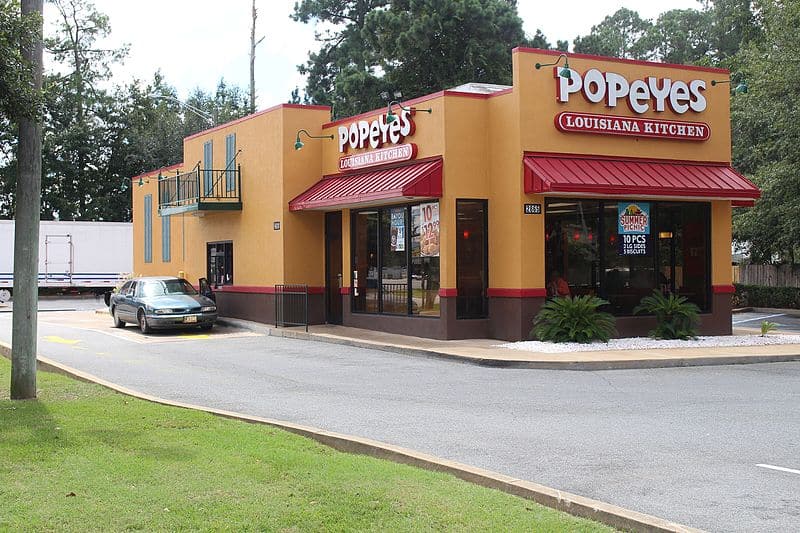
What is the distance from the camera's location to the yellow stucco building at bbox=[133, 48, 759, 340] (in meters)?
18.7

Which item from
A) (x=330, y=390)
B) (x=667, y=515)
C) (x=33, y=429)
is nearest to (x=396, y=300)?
(x=330, y=390)

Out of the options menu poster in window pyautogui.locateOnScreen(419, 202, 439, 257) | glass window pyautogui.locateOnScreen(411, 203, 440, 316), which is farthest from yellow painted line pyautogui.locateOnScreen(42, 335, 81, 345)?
menu poster in window pyautogui.locateOnScreen(419, 202, 439, 257)

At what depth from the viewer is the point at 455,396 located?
41.0 ft

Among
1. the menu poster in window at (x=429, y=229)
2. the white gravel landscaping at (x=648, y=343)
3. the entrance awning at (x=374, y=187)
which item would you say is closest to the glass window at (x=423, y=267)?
the menu poster in window at (x=429, y=229)

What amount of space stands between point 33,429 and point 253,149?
687 inches

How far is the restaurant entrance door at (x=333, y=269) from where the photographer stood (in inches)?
938

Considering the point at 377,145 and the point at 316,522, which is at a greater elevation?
the point at 377,145

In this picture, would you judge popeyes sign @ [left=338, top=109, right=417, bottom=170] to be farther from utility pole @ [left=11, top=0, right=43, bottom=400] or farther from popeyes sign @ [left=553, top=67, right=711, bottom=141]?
utility pole @ [left=11, top=0, right=43, bottom=400]

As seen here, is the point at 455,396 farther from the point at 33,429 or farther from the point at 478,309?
the point at 478,309

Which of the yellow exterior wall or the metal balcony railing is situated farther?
the metal balcony railing

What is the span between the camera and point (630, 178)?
1880cm

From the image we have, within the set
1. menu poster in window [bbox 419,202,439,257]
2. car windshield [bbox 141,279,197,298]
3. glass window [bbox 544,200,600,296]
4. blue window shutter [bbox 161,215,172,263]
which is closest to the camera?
glass window [bbox 544,200,600,296]

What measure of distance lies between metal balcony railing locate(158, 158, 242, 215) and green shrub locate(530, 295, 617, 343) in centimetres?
1137

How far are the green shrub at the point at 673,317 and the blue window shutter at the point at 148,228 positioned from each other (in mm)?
21331
